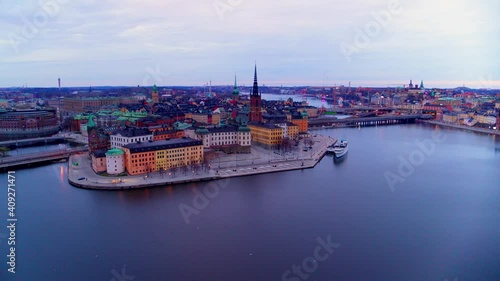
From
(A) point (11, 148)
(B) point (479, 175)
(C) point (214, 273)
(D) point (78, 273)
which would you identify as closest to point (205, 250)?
(C) point (214, 273)

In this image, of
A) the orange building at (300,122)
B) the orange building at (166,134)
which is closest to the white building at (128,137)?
the orange building at (166,134)

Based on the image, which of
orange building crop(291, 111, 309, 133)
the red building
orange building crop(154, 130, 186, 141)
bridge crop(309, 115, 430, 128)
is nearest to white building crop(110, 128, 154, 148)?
the red building

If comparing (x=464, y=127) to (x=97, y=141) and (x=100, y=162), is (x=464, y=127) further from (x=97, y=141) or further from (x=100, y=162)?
(x=100, y=162)

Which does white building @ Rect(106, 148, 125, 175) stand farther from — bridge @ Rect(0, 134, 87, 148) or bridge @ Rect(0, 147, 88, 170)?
bridge @ Rect(0, 134, 87, 148)

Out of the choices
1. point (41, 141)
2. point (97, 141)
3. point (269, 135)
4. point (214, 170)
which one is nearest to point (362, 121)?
point (269, 135)

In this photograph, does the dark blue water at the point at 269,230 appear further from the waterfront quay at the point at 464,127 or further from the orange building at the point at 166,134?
the waterfront quay at the point at 464,127
